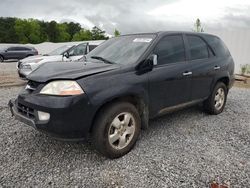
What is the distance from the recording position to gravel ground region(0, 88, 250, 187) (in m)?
2.79

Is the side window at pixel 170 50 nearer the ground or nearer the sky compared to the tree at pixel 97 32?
nearer the ground

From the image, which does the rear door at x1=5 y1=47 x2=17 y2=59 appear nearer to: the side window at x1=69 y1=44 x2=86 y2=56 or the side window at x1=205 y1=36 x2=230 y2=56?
the side window at x1=69 y1=44 x2=86 y2=56

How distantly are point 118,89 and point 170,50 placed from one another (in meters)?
1.39

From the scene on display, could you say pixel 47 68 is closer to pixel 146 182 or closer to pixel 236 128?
pixel 146 182

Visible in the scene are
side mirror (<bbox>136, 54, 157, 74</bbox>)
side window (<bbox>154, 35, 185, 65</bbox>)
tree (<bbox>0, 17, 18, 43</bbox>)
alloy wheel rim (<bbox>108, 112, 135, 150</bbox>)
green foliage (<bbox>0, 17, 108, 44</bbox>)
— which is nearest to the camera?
alloy wheel rim (<bbox>108, 112, 135, 150</bbox>)

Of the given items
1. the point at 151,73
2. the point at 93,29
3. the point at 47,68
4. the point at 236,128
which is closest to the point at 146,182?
the point at 151,73

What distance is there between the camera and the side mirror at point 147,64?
349 centimetres

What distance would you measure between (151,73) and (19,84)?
21.4 ft

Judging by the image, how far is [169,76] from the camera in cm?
388

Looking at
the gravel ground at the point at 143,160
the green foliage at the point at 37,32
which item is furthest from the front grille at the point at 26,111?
the green foliage at the point at 37,32

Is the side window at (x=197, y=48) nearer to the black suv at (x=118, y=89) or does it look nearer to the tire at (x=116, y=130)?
the black suv at (x=118, y=89)

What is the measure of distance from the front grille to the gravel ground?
0.57 m

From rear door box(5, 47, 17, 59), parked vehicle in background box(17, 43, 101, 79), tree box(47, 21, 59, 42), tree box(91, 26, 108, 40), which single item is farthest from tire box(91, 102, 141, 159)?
tree box(47, 21, 59, 42)

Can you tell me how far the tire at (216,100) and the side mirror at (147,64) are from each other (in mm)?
1958
